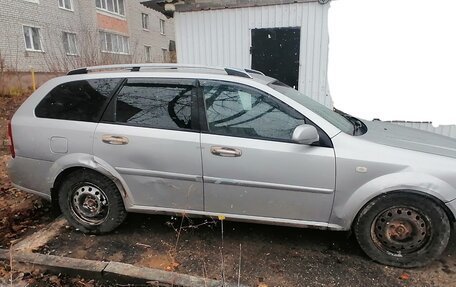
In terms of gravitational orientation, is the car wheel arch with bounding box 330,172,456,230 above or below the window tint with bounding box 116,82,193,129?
below

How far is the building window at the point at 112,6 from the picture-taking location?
905 inches

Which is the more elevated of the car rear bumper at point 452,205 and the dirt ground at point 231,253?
the car rear bumper at point 452,205

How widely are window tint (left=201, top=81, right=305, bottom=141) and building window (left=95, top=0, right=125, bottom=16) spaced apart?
77.2ft

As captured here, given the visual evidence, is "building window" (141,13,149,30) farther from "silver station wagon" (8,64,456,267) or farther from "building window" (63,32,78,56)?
"silver station wagon" (8,64,456,267)

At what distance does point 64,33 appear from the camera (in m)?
19.2

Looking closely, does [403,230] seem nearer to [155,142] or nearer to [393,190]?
[393,190]

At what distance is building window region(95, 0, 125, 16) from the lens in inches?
905

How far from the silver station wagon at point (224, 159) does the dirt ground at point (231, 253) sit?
7.1 inches

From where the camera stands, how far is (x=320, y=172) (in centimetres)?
269

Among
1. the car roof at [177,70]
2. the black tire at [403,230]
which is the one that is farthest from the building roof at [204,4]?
the black tire at [403,230]

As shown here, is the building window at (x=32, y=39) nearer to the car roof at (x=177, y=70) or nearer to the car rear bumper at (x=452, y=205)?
the car roof at (x=177, y=70)

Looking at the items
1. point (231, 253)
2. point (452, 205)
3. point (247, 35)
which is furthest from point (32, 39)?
point (452, 205)

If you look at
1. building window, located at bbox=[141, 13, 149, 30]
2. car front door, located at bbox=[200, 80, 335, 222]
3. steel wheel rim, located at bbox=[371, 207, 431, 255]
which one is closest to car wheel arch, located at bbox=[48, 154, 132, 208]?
car front door, located at bbox=[200, 80, 335, 222]

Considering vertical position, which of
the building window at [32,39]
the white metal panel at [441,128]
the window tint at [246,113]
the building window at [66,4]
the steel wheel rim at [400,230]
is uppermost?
the building window at [66,4]
